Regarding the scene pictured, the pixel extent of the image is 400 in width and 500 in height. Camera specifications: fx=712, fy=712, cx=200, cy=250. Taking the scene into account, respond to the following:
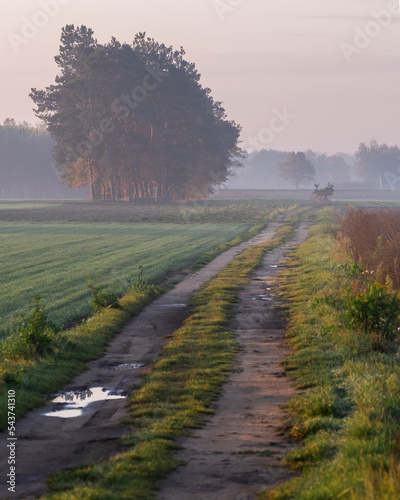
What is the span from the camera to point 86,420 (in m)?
10.1

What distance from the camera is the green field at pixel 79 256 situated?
70.4 ft

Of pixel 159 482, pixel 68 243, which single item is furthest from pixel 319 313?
pixel 68 243

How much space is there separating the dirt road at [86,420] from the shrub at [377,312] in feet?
13.7

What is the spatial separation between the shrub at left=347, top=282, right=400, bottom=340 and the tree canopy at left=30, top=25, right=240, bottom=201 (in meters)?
82.2

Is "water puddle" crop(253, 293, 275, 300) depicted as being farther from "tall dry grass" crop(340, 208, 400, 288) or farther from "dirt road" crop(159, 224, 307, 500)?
"dirt road" crop(159, 224, 307, 500)

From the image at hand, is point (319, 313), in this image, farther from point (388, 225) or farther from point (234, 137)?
point (234, 137)

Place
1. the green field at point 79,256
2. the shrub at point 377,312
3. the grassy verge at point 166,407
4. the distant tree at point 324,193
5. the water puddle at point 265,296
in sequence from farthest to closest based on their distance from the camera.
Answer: the distant tree at point 324,193 < the water puddle at point 265,296 < the green field at point 79,256 < the shrub at point 377,312 < the grassy verge at point 166,407

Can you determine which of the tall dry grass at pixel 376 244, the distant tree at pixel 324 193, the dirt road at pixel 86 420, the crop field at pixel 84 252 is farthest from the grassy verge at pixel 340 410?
the distant tree at pixel 324 193

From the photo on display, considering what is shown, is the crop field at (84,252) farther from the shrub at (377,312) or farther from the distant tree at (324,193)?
the distant tree at (324,193)

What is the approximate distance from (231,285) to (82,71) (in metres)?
78.0

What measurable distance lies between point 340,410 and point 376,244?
16.7 m

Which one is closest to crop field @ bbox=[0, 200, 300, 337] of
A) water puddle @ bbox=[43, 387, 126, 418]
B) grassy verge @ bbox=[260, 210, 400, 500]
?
water puddle @ bbox=[43, 387, 126, 418]

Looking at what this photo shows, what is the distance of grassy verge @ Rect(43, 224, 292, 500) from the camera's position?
292 inches

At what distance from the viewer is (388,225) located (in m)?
28.6
